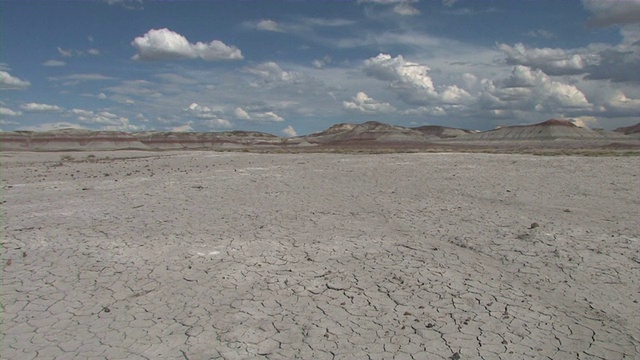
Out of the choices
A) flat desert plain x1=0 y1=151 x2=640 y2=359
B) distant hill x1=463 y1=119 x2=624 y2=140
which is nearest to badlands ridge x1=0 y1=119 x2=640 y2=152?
distant hill x1=463 y1=119 x2=624 y2=140

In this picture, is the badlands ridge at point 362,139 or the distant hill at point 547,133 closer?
the badlands ridge at point 362,139

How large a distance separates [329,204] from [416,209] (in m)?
2.22

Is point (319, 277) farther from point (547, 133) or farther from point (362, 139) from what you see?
point (547, 133)

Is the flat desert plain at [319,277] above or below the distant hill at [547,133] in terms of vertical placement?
below

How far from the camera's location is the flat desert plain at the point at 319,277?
4887 mm

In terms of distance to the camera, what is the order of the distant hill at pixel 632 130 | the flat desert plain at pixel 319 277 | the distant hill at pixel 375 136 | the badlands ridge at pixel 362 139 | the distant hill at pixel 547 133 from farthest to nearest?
the distant hill at pixel 375 136, the distant hill at pixel 632 130, the distant hill at pixel 547 133, the badlands ridge at pixel 362 139, the flat desert plain at pixel 319 277

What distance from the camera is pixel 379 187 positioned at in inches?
587

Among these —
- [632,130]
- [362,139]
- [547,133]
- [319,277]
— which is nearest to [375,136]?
[362,139]

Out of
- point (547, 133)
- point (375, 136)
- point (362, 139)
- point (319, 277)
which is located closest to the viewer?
point (319, 277)

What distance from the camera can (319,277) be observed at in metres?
6.54

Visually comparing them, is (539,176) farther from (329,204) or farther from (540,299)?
(540,299)

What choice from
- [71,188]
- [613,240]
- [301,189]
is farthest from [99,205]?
[613,240]

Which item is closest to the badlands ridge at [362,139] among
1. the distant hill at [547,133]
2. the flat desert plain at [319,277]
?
the distant hill at [547,133]

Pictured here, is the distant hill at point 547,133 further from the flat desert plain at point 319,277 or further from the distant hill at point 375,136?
the flat desert plain at point 319,277
